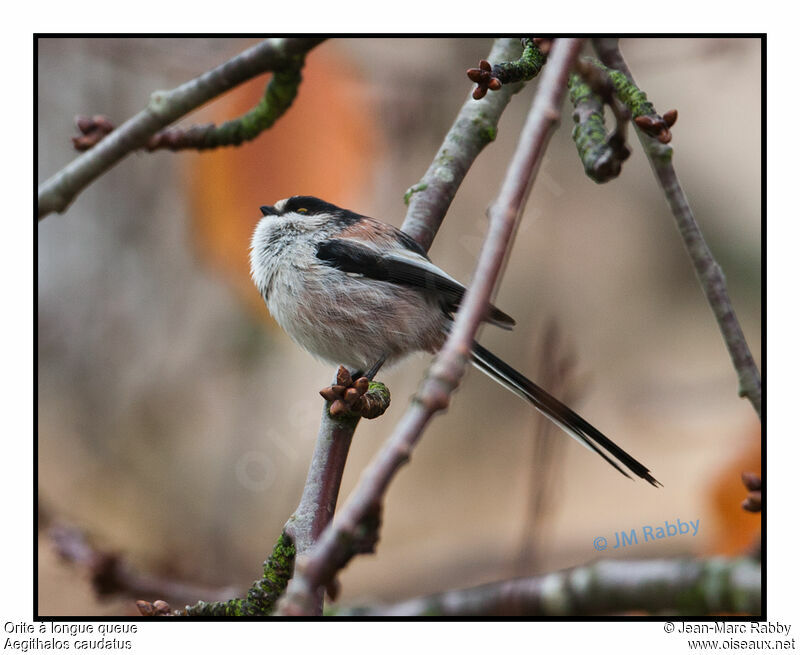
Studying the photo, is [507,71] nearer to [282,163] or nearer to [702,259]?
[702,259]

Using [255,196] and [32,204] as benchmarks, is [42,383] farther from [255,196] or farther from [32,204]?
[255,196]

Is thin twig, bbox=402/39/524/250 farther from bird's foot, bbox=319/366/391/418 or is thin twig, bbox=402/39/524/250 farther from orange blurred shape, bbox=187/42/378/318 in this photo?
bird's foot, bbox=319/366/391/418

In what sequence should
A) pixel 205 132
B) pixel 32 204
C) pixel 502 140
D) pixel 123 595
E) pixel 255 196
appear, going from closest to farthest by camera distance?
1. pixel 123 595
2. pixel 32 204
3. pixel 205 132
4. pixel 502 140
5. pixel 255 196

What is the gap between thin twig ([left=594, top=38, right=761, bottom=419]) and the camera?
1359 mm

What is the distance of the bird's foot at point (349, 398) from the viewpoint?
4.39 ft

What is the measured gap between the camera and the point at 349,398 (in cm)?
134

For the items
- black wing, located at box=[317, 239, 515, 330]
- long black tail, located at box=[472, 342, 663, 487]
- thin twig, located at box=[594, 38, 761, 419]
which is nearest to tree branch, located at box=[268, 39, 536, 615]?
black wing, located at box=[317, 239, 515, 330]

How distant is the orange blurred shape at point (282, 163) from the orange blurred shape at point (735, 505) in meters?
1.11

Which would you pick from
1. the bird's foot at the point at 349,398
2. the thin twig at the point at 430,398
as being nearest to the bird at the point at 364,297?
the bird's foot at the point at 349,398

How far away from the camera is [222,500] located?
186 cm

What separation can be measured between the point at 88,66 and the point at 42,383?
0.78m

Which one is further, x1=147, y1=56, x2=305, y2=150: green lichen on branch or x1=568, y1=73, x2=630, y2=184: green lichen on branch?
x1=147, y1=56, x2=305, y2=150: green lichen on branch

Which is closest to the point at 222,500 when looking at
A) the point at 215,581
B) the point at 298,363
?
the point at 215,581

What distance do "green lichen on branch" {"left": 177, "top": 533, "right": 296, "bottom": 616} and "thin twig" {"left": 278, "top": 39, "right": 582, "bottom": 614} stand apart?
0.58m
